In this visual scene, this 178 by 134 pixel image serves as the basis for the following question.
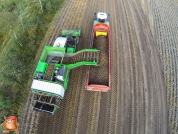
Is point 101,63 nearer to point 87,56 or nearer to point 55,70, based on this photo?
point 87,56

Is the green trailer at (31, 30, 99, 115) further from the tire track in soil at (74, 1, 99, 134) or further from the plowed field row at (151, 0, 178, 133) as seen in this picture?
the plowed field row at (151, 0, 178, 133)

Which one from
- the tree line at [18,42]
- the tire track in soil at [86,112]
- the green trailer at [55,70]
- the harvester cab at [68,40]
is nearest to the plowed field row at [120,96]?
the tire track in soil at [86,112]

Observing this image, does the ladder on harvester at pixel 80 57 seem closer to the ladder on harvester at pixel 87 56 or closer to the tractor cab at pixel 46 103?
the ladder on harvester at pixel 87 56

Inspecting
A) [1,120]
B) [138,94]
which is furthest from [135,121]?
[1,120]

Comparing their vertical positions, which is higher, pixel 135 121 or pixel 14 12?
pixel 14 12

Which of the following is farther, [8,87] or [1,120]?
[8,87]

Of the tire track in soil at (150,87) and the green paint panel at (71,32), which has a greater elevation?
the green paint panel at (71,32)

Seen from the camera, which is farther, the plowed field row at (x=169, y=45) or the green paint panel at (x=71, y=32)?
the green paint panel at (x=71, y=32)

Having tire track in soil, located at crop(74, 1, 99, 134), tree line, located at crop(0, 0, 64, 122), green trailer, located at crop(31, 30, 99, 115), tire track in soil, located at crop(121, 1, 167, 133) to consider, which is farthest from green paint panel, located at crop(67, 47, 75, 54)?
tire track in soil, located at crop(121, 1, 167, 133)

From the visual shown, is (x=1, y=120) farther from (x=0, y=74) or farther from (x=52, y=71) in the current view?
(x=52, y=71)
